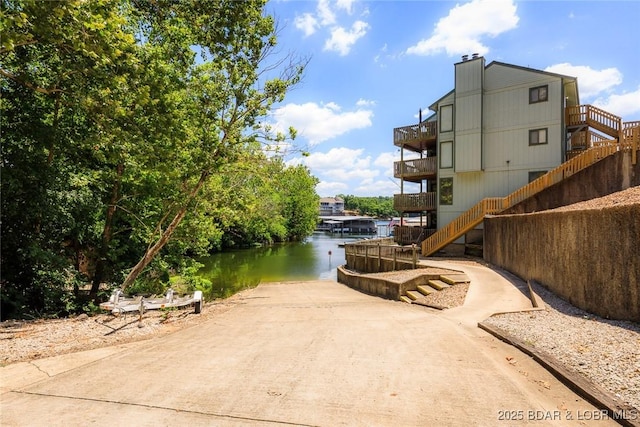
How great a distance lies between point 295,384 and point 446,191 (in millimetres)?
20358

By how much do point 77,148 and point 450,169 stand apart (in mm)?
19931

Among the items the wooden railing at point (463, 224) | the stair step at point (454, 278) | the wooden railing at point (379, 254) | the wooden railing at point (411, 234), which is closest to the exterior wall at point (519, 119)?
the wooden railing at point (463, 224)

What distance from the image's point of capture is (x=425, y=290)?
12.2m

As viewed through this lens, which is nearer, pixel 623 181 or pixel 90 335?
pixel 90 335

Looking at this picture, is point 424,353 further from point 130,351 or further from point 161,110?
point 161,110

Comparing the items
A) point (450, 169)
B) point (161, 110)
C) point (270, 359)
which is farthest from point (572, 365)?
point (450, 169)

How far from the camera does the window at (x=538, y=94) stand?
1952 centimetres

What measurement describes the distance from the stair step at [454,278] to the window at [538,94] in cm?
1295

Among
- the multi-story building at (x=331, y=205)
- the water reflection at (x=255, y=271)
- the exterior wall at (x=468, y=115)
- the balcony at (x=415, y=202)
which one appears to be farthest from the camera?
the multi-story building at (x=331, y=205)

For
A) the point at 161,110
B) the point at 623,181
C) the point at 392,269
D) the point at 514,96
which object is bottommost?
the point at 392,269

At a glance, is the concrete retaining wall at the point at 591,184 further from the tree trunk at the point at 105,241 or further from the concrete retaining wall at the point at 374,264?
the tree trunk at the point at 105,241

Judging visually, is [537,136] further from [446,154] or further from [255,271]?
[255,271]

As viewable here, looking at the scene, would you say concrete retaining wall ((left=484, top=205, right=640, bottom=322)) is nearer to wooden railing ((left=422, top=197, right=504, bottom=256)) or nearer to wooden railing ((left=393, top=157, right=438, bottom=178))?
wooden railing ((left=422, top=197, right=504, bottom=256))

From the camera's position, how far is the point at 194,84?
11461 millimetres
